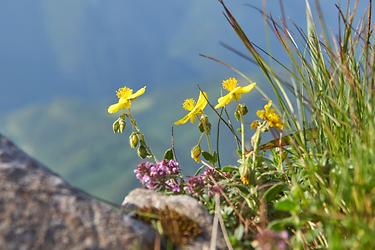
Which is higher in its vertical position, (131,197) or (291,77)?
(291,77)

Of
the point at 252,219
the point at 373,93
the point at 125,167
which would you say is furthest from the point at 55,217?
the point at 125,167

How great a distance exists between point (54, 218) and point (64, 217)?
0.08ft

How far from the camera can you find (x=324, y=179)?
1967 mm

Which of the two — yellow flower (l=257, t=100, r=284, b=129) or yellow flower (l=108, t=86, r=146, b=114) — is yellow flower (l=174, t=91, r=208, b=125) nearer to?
yellow flower (l=108, t=86, r=146, b=114)

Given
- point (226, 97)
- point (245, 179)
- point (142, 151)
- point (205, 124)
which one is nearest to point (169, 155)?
point (142, 151)

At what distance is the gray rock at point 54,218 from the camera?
5.28ft

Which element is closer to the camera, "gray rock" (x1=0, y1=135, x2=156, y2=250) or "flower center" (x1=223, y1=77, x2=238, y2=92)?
"gray rock" (x1=0, y1=135, x2=156, y2=250)

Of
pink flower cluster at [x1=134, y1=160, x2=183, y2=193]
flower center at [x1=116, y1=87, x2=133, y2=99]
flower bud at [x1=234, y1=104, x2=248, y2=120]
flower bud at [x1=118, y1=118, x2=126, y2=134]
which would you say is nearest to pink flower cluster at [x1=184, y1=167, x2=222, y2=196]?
pink flower cluster at [x1=134, y1=160, x2=183, y2=193]

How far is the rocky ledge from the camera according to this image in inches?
63.6

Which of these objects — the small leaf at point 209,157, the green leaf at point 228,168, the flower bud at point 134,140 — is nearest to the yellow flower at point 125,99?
the flower bud at point 134,140

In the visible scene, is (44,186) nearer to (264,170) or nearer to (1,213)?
(1,213)

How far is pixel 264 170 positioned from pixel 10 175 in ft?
4.14

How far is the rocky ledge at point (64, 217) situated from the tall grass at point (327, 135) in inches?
11.8

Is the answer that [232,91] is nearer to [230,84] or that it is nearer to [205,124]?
[230,84]
